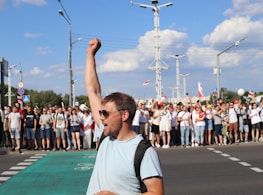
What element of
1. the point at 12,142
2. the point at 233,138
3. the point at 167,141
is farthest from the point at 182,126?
the point at 12,142

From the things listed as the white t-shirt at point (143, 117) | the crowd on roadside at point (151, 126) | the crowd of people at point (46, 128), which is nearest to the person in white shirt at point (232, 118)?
the crowd on roadside at point (151, 126)

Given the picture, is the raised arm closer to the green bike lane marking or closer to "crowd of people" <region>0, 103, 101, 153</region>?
the green bike lane marking

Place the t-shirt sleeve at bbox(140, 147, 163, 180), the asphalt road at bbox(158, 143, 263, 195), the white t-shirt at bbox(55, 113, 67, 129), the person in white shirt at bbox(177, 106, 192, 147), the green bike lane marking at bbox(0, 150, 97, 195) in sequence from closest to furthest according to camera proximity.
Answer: the t-shirt sleeve at bbox(140, 147, 163, 180) → the asphalt road at bbox(158, 143, 263, 195) → the green bike lane marking at bbox(0, 150, 97, 195) → the white t-shirt at bbox(55, 113, 67, 129) → the person in white shirt at bbox(177, 106, 192, 147)

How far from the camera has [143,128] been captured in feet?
73.7

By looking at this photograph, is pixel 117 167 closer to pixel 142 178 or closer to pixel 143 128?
pixel 142 178

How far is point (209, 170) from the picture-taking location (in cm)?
1362

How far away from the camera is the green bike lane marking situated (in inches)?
431

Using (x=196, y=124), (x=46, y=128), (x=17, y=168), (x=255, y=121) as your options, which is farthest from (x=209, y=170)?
(x=255, y=121)

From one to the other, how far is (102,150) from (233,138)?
21297 millimetres

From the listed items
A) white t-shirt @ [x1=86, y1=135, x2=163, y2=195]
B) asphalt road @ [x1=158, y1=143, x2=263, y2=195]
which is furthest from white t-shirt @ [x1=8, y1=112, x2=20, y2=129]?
white t-shirt @ [x1=86, y1=135, x2=163, y2=195]

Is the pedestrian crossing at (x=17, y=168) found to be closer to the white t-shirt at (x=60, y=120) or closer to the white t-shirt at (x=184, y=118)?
the white t-shirt at (x=60, y=120)

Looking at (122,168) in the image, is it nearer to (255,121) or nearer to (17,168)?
(17,168)

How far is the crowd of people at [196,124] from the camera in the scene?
22.1 m

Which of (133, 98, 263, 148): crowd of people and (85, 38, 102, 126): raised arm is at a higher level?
(85, 38, 102, 126): raised arm
